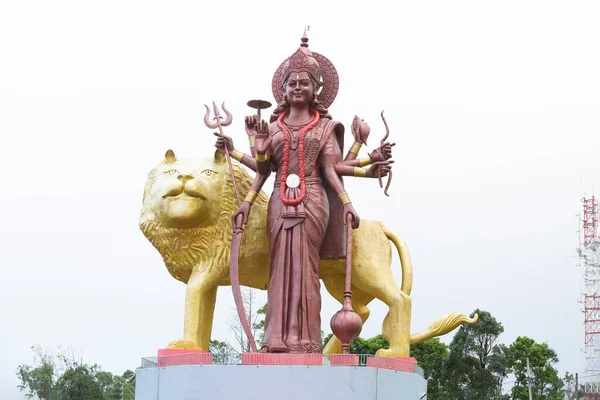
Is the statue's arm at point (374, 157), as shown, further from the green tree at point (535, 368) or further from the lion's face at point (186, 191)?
the green tree at point (535, 368)

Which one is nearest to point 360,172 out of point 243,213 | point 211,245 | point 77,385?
point 243,213

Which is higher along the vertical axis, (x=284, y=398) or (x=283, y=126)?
(x=283, y=126)

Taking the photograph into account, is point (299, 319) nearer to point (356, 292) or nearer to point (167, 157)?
point (356, 292)

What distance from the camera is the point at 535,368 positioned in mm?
24141

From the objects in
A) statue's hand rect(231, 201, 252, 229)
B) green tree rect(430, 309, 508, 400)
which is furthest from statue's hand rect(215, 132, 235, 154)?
green tree rect(430, 309, 508, 400)

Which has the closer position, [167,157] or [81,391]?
[167,157]

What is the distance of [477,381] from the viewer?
22953mm

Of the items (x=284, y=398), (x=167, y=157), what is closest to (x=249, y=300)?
(x=167, y=157)

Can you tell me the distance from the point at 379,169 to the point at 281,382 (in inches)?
112

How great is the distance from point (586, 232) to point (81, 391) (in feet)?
45.2

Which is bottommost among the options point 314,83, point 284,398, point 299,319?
point 284,398

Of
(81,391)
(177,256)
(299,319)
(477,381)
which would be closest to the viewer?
(299,319)

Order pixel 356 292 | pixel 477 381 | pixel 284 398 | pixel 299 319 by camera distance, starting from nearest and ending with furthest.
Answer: pixel 284 398, pixel 299 319, pixel 356 292, pixel 477 381

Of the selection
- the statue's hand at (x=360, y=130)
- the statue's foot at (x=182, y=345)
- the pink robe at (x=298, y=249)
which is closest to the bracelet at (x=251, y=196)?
the pink robe at (x=298, y=249)
